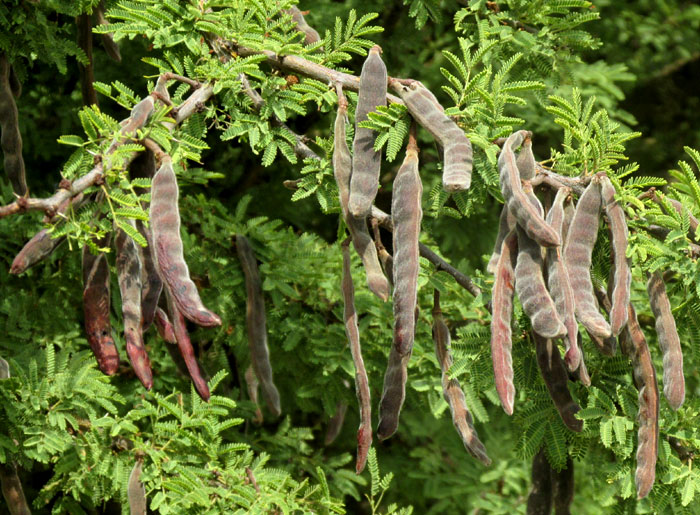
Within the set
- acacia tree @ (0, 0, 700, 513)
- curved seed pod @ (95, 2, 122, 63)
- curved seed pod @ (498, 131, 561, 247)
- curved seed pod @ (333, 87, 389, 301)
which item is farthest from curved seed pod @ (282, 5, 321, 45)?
curved seed pod @ (498, 131, 561, 247)

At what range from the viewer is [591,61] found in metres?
5.91

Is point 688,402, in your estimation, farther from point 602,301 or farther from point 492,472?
point 492,472

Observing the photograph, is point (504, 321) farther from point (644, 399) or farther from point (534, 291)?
point (644, 399)

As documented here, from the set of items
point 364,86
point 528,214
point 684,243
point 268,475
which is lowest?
point 268,475

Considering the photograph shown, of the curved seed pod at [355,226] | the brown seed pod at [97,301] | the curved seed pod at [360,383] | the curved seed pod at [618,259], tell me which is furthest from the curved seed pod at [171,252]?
the curved seed pod at [618,259]

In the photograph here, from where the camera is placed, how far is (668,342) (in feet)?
7.20

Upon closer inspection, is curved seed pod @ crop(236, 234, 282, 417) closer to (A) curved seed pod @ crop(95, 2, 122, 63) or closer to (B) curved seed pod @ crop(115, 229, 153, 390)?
(A) curved seed pod @ crop(95, 2, 122, 63)

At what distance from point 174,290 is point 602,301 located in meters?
1.08

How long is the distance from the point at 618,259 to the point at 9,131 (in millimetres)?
1969

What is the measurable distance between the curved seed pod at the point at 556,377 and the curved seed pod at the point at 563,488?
0.63 meters

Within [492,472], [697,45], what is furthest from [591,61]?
[492,472]

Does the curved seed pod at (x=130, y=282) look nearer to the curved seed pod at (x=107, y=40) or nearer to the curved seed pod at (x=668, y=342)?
the curved seed pod at (x=668, y=342)

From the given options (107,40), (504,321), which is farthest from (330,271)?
(504,321)

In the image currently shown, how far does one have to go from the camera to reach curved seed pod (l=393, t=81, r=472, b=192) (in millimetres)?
1948
